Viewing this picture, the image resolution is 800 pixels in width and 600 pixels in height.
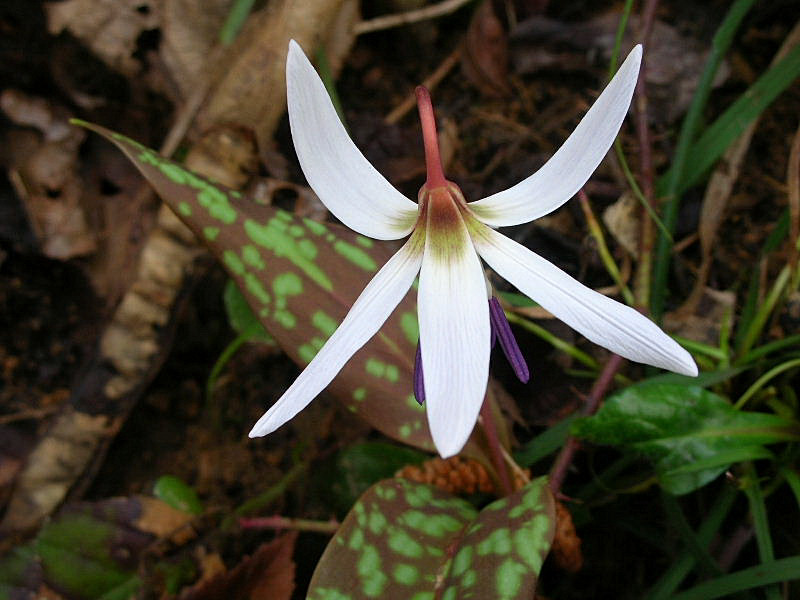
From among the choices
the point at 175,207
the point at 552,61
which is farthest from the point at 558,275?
the point at 552,61

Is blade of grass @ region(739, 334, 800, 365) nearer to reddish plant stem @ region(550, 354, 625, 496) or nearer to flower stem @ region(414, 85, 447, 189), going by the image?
reddish plant stem @ region(550, 354, 625, 496)

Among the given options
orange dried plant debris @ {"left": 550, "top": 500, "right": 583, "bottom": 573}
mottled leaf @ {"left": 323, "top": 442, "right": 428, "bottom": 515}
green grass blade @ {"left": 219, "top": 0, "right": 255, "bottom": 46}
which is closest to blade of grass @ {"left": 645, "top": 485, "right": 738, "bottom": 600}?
orange dried plant debris @ {"left": 550, "top": 500, "right": 583, "bottom": 573}

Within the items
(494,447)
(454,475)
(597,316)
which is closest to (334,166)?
(597,316)

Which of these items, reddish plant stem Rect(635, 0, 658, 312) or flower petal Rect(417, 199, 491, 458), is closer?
flower petal Rect(417, 199, 491, 458)

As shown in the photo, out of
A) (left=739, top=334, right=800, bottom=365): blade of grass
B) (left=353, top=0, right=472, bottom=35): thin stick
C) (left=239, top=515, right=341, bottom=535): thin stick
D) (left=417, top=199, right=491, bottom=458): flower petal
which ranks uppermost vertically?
(left=353, top=0, right=472, bottom=35): thin stick

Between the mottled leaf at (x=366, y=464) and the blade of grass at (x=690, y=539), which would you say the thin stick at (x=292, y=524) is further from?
the blade of grass at (x=690, y=539)

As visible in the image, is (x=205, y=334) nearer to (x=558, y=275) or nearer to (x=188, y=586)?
(x=188, y=586)
